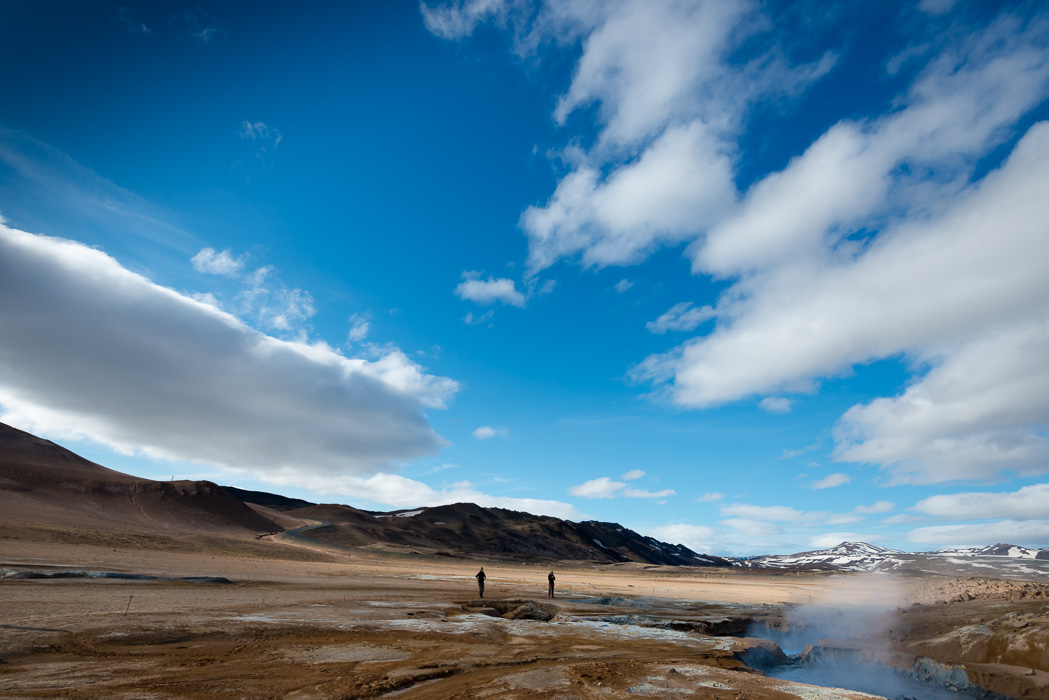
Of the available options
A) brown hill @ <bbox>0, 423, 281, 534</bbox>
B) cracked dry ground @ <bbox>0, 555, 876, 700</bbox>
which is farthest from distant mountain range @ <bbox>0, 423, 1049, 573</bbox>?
cracked dry ground @ <bbox>0, 555, 876, 700</bbox>

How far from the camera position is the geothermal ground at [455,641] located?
10094 mm

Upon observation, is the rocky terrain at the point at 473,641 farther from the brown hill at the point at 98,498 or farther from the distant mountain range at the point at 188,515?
the brown hill at the point at 98,498

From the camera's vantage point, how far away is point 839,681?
15141 millimetres

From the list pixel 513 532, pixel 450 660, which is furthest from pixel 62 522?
pixel 513 532

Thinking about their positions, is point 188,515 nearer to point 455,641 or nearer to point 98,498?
point 98,498

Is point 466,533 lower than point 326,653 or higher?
higher

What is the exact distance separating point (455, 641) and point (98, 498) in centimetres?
9621

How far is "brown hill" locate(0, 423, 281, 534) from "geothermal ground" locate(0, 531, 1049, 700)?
48.2 meters

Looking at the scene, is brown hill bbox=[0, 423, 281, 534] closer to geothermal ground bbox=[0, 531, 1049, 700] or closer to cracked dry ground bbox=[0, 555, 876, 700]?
geothermal ground bbox=[0, 531, 1049, 700]

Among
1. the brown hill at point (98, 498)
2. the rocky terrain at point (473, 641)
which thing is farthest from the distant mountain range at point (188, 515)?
the rocky terrain at point (473, 641)

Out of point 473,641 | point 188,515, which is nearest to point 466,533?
point 188,515

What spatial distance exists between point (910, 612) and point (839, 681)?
1011 cm

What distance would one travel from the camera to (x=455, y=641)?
1514cm

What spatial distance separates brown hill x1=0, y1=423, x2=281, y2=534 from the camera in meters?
65.1
